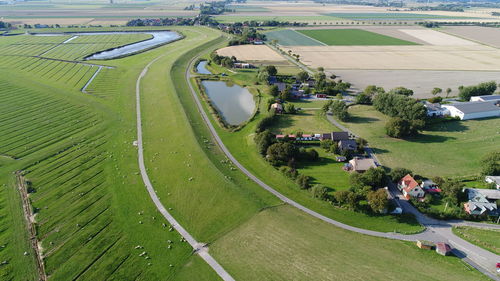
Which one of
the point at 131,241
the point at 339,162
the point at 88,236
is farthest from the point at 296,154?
the point at 88,236

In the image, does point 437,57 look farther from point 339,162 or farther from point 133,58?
point 133,58

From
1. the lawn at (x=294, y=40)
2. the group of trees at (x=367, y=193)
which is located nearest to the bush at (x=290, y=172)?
the group of trees at (x=367, y=193)

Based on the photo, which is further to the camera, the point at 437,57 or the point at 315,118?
the point at 437,57

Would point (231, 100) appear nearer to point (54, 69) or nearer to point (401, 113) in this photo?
point (401, 113)

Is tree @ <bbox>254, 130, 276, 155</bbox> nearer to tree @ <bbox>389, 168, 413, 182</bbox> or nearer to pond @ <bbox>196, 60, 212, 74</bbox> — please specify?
tree @ <bbox>389, 168, 413, 182</bbox>

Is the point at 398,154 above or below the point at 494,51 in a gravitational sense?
below

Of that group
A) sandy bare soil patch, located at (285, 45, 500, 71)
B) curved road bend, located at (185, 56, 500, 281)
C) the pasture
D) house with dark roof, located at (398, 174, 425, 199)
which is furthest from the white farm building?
the pasture

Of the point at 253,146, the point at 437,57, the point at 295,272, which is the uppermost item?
the point at 437,57

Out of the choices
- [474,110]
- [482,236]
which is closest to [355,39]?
[474,110]
